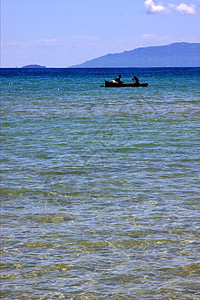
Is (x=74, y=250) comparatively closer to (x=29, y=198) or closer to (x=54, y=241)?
(x=54, y=241)

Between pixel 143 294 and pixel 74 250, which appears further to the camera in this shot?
pixel 74 250

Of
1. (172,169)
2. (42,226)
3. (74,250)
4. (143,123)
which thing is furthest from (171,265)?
(143,123)

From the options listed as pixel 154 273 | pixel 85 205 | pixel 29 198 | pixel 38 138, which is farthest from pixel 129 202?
pixel 38 138

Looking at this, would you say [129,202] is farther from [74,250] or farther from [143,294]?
[143,294]

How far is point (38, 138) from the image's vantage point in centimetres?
2222

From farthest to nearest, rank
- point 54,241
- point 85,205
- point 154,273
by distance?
point 85,205
point 54,241
point 154,273

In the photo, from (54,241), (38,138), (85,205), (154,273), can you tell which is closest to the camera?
(154,273)

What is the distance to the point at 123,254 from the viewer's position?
8305 millimetres

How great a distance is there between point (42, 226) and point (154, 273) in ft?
9.38

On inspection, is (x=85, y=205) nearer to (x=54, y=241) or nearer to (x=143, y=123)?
(x=54, y=241)

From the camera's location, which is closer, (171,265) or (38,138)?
(171,265)

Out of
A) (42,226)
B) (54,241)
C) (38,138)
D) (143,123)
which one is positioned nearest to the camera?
(54,241)

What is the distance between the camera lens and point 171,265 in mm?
7809

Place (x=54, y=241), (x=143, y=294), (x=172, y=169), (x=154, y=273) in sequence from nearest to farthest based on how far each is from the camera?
(x=143, y=294), (x=154, y=273), (x=54, y=241), (x=172, y=169)
